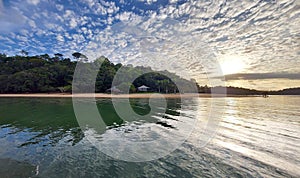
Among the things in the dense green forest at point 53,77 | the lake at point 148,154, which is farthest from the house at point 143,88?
the lake at point 148,154

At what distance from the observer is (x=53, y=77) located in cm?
4912

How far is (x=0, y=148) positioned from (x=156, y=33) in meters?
11.7

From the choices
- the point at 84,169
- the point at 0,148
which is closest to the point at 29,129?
the point at 0,148

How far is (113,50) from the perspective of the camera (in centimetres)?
1349

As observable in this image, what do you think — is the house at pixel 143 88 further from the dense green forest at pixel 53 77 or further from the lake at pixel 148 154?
the lake at pixel 148 154

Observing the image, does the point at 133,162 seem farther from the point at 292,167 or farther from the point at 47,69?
the point at 47,69

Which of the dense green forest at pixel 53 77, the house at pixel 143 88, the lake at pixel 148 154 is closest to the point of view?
the lake at pixel 148 154

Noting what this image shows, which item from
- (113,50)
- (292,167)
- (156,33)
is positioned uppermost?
(156,33)

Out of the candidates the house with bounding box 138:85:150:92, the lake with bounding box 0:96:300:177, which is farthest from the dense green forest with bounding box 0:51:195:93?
the lake with bounding box 0:96:300:177

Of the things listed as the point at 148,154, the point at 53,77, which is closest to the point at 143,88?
the point at 53,77

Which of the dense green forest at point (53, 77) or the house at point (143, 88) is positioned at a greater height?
the dense green forest at point (53, 77)

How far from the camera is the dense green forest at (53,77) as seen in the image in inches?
1781

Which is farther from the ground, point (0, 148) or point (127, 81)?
point (127, 81)

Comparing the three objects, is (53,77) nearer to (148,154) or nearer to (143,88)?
(143,88)
